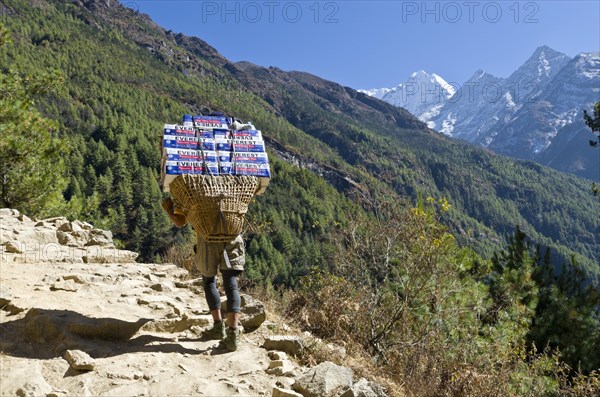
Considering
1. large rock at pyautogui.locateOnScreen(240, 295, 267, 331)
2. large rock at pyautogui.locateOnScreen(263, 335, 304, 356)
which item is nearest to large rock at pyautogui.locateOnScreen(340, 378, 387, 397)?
large rock at pyautogui.locateOnScreen(263, 335, 304, 356)

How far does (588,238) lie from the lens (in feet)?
634

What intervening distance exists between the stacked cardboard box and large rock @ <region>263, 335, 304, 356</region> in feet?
4.26

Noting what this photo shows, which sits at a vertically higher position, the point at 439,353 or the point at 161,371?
the point at 161,371

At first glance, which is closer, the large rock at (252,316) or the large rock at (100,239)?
the large rock at (252,316)

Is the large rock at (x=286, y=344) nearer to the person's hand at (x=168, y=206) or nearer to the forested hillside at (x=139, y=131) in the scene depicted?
the person's hand at (x=168, y=206)

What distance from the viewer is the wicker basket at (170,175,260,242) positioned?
12.3ft

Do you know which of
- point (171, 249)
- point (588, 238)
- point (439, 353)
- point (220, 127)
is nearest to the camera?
point (220, 127)

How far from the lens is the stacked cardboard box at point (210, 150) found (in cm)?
385

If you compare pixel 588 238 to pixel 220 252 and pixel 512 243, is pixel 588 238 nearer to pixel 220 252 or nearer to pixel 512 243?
pixel 512 243

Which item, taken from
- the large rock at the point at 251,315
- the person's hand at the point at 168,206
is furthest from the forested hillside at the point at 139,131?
the person's hand at the point at 168,206

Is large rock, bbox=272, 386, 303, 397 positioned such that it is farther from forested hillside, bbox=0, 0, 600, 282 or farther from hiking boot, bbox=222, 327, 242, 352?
forested hillside, bbox=0, 0, 600, 282

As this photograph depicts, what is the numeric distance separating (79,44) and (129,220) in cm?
8806

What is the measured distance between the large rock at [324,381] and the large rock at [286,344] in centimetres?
54

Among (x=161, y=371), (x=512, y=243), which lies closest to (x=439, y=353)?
(x=161, y=371)
